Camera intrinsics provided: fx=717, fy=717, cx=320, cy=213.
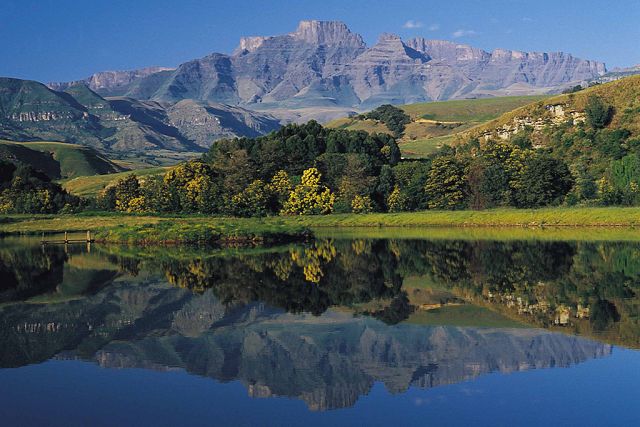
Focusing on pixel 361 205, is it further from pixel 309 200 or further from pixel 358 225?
pixel 309 200

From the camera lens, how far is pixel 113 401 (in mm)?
22078

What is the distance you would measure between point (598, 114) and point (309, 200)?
202 ft

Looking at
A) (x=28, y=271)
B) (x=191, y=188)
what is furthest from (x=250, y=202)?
(x=28, y=271)

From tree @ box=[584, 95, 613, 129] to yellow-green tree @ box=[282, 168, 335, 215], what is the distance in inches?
2229

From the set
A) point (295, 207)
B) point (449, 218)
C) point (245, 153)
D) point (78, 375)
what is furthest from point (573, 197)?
point (78, 375)

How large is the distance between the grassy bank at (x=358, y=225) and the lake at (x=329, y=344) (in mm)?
26409

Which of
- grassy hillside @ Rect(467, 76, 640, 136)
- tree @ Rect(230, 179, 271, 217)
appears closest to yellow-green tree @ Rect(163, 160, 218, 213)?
tree @ Rect(230, 179, 271, 217)

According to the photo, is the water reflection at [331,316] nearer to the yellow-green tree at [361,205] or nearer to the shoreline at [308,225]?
the shoreline at [308,225]

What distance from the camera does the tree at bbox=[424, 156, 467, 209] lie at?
114 metres

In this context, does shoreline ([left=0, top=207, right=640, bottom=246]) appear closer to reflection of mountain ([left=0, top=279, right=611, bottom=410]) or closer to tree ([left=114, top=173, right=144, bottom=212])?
tree ([left=114, top=173, right=144, bottom=212])

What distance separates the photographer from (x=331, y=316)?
34.6 m

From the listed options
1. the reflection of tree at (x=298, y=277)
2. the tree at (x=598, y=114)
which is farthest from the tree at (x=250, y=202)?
the tree at (x=598, y=114)

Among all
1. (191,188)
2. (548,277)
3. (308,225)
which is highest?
(191,188)

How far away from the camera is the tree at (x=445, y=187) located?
114 m
